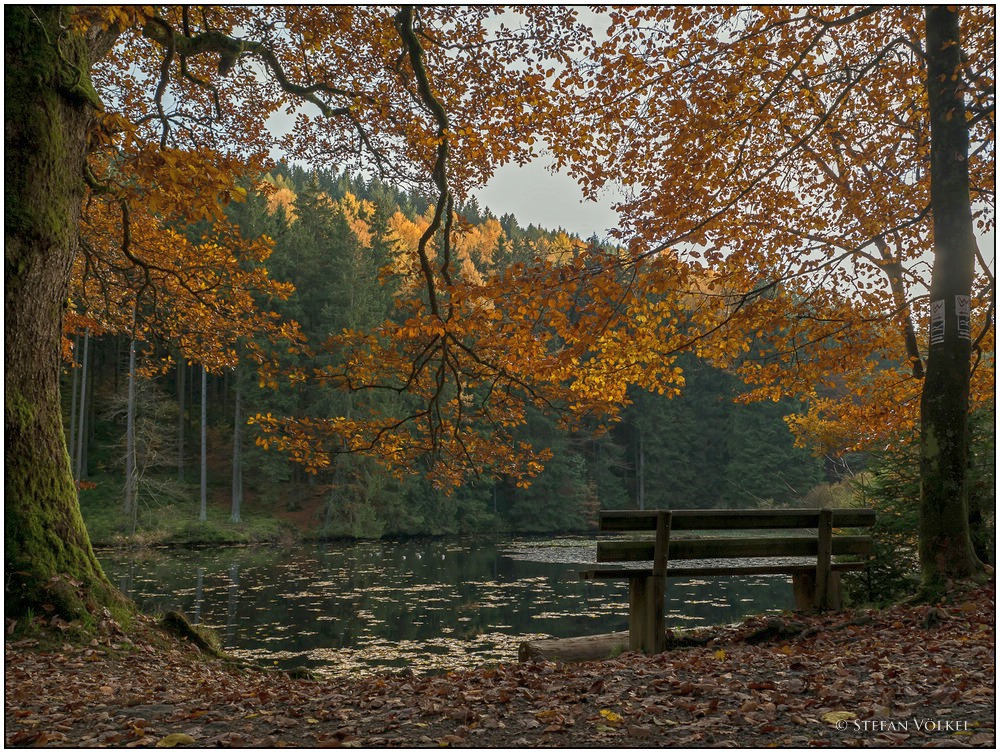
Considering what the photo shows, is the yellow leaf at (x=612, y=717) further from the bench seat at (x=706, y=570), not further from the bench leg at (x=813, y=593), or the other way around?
the bench leg at (x=813, y=593)

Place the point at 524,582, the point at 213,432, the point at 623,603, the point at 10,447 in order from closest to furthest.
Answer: the point at 10,447
the point at 623,603
the point at 524,582
the point at 213,432

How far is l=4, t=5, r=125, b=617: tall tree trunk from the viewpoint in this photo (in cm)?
623

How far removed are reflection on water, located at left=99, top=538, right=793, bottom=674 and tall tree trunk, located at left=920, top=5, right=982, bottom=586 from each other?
21.7 ft

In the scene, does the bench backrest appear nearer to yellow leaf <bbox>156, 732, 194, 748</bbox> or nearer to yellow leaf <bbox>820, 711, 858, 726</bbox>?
yellow leaf <bbox>820, 711, 858, 726</bbox>

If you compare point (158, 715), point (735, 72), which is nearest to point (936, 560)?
point (735, 72)

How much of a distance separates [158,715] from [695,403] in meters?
57.2

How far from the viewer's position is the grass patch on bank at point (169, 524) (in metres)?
29.8

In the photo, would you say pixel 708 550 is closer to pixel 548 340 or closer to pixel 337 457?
pixel 548 340

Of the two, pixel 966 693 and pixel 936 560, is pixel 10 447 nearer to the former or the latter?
pixel 966 693

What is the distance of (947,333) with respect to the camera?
722cm

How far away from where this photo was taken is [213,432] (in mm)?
45406

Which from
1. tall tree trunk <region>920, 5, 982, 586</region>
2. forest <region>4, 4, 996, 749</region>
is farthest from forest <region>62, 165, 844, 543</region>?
tall tree trunk <region>920, 5, 982, 586</region>

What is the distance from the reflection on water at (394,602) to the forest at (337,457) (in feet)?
15.9

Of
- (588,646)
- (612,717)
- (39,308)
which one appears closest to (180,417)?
(39,308)
